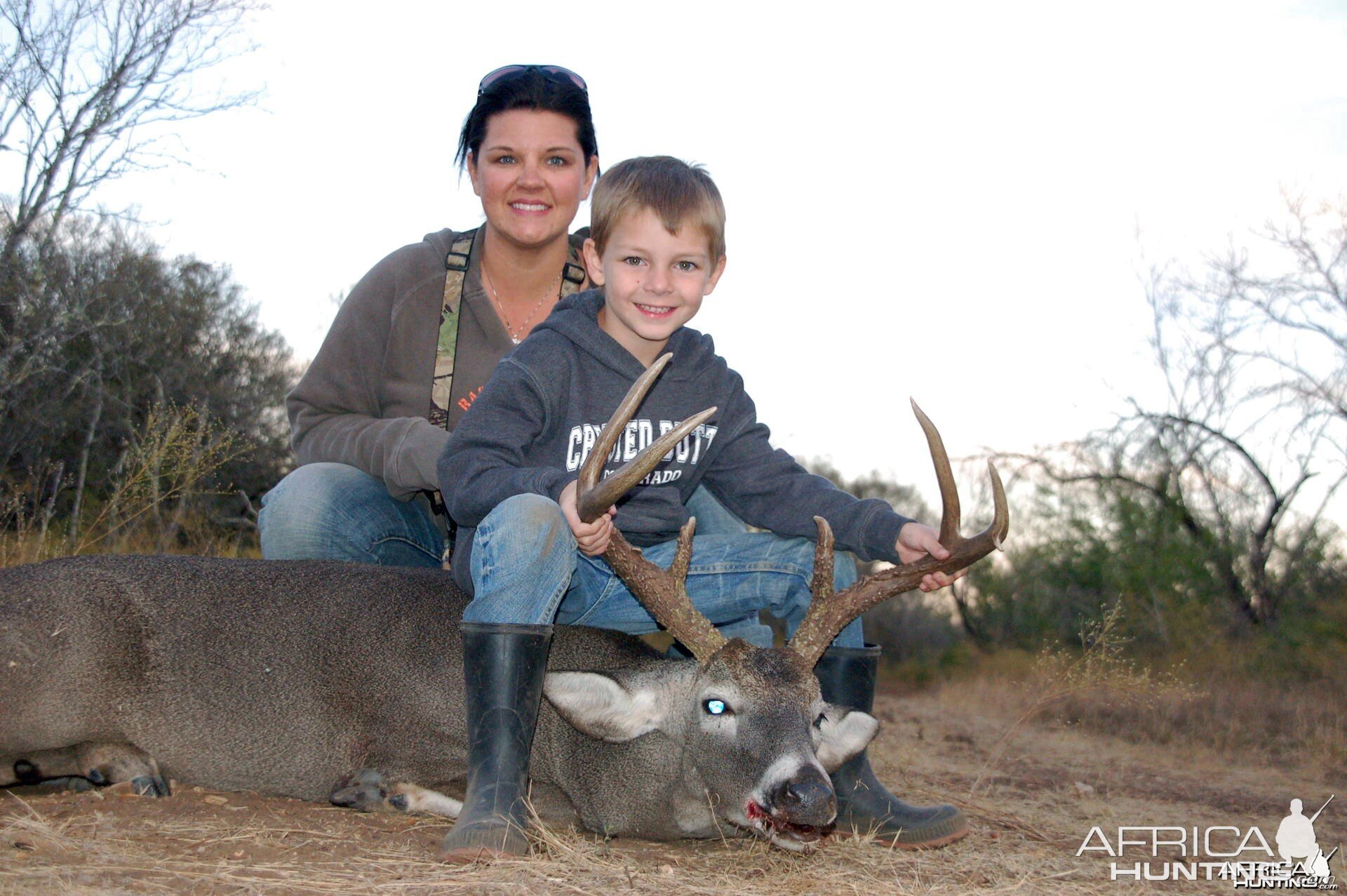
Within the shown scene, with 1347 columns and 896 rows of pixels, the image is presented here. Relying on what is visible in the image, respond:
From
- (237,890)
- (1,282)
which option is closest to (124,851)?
(237,890)

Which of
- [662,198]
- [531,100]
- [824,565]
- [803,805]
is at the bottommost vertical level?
[803,805]

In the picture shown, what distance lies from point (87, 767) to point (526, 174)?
112 inches

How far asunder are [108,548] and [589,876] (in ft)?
17.4

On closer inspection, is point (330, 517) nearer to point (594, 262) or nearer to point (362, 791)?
point (362, 791)

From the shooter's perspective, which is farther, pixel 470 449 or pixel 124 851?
pixel 470 449

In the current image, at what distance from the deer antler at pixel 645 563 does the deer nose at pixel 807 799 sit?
0.58 m

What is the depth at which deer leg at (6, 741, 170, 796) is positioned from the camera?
4.04m

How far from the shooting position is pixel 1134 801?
5805 millimetres

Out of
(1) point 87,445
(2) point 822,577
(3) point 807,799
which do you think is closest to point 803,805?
(3) point 807,799

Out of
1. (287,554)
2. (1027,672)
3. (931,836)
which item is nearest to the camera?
(931,836)

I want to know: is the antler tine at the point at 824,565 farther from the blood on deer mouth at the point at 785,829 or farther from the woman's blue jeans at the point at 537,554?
the blood on deer mouth at the point at 785,829

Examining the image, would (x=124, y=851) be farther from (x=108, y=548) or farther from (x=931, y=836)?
(x=108, y=548)

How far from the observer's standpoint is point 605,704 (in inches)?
152
